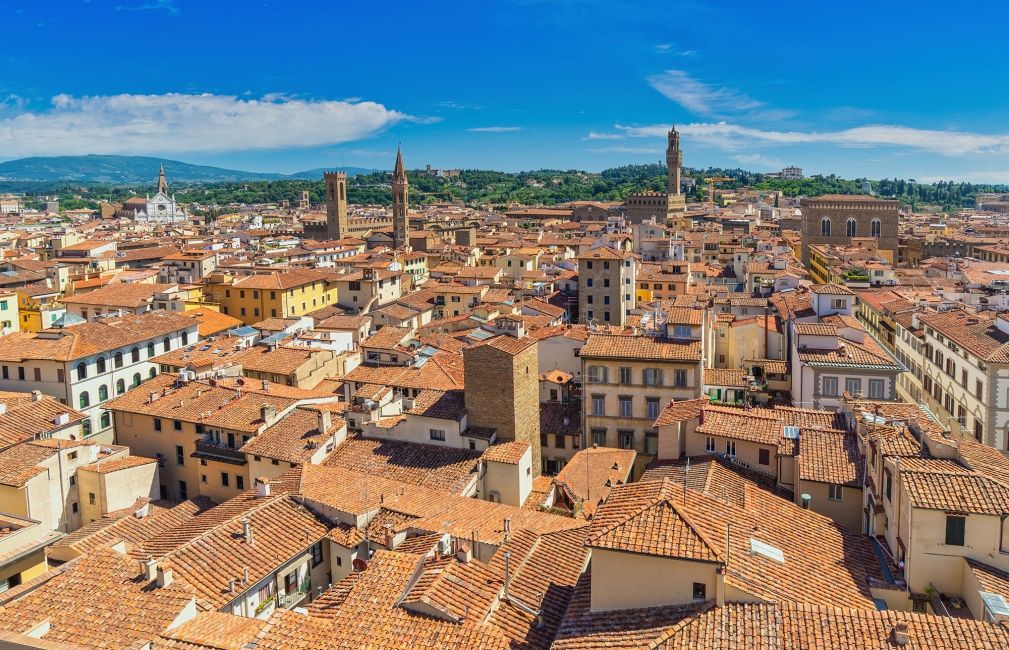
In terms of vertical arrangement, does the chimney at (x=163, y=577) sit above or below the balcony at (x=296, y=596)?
above

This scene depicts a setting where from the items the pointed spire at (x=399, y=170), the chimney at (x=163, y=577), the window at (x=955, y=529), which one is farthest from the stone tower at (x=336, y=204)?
the window at (x=955, y=529)

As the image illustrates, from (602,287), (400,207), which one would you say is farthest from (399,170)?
(602,287)

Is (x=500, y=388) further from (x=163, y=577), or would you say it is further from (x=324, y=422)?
(x=163, y=577)

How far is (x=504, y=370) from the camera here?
1206 inches

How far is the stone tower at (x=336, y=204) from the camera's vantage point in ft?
409

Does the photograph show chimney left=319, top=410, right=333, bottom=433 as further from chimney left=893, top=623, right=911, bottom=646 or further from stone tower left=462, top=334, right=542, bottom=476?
chimney left=893, top=623, right=911, bottom=646

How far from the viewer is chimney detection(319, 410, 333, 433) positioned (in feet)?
101

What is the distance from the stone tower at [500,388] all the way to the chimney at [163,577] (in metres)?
14.9

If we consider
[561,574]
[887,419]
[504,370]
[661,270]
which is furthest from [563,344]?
[661,270]

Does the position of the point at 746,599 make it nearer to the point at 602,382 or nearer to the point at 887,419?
the point at 887,419

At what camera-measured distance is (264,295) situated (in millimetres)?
64562

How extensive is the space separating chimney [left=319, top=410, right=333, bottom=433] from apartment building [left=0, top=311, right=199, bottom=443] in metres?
14.3

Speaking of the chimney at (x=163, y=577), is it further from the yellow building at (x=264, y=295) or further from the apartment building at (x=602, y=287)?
the yellow building at (x=264, y=295)

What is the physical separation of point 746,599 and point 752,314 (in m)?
38.5
